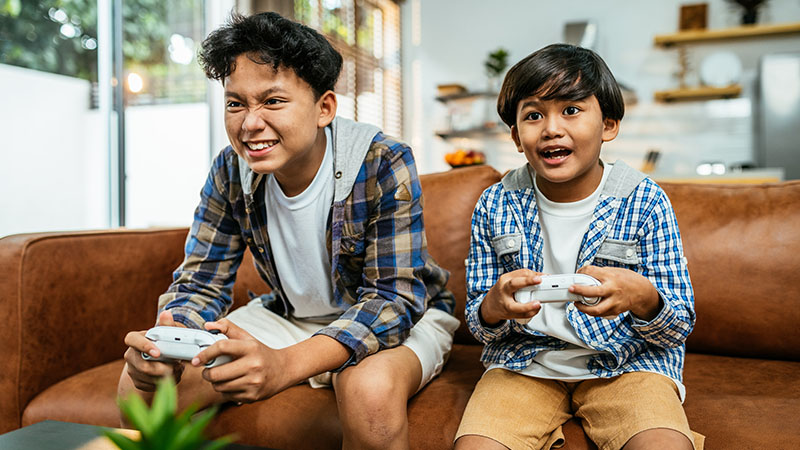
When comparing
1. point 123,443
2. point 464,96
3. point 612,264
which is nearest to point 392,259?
point 612,264

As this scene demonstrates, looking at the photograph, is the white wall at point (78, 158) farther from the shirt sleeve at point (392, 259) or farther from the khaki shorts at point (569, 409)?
the khaki shorts at point (569, 409)

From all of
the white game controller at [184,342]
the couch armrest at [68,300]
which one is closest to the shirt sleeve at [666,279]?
the white game controller at [184,342]

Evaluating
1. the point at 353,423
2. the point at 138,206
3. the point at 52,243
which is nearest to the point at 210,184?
the point at 52,243

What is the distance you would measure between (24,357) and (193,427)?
1.16m

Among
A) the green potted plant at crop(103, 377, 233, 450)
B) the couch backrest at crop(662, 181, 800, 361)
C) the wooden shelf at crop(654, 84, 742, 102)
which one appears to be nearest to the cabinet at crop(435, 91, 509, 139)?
the wooden shelf at crop(654, 84, 742, 102)

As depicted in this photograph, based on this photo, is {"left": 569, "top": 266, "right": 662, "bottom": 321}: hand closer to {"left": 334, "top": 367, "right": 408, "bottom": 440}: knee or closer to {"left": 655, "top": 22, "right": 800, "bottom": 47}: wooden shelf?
{"left": 334, "top": 367, "right": 408, "bottom": 440}: knee

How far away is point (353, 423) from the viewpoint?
1.02 metres

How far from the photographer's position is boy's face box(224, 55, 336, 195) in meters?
1.15

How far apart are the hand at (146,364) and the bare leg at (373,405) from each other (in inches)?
11.2

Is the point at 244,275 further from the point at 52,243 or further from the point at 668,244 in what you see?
the point at 668,244

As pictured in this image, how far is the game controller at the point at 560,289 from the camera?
3.11 ft

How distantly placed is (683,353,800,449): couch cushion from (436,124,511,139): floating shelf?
3839mm

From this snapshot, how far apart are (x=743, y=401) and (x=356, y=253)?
2.58 ft

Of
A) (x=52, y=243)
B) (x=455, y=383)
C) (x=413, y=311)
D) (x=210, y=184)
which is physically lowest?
(x=455, y=383)
